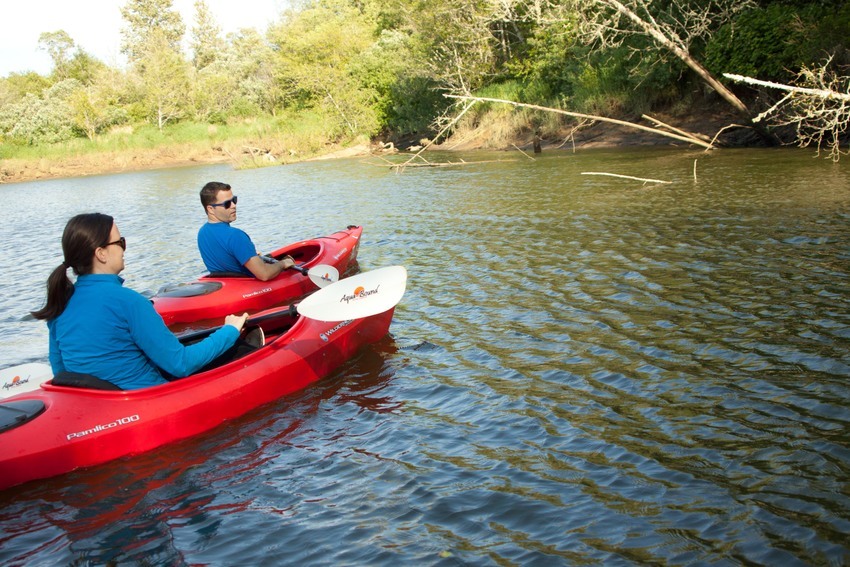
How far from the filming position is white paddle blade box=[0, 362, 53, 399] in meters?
5.71

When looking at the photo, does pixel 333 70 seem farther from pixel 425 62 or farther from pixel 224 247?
pixel 224 247

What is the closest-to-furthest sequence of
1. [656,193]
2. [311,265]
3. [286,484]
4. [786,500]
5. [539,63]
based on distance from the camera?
[786,500] → [286,484] → [311,265] → [656,193] → [539,63]

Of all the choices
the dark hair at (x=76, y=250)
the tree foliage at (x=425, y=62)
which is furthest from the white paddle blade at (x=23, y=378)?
the tree foliage at (x=425, y=62)

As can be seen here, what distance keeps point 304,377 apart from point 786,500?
3.54 metres

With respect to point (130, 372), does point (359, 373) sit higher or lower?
lower

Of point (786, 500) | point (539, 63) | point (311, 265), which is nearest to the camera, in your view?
point (786, 500)

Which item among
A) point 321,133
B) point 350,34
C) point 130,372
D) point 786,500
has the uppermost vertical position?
point 350,34

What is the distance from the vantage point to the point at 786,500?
145 inches

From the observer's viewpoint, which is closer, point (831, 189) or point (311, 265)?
point (311, 265)

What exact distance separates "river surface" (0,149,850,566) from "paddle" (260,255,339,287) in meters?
0.89

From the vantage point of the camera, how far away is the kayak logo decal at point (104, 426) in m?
4.75

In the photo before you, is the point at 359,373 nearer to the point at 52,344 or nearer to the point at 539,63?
the point at 52,344

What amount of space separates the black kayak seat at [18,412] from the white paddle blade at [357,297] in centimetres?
196

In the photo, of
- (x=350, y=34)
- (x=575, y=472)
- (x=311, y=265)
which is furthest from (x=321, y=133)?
(x=575, y=472)
